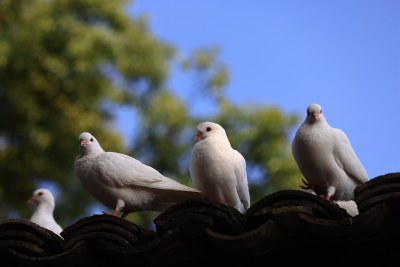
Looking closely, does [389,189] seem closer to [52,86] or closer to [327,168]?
[327,168]

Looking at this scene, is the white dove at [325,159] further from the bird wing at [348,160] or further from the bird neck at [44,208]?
the bird neck at [44,208]

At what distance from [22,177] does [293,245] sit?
49.7 ft

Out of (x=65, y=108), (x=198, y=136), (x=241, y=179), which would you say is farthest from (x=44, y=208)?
(x=65, y=108)

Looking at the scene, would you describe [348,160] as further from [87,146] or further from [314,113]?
[87,146]

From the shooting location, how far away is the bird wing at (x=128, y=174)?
671 centimetres

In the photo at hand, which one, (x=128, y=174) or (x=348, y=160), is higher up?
(x=128, y=174)

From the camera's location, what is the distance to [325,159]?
21.1ft

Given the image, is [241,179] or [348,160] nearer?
[348,160]

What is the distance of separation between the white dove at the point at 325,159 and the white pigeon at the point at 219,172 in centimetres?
45

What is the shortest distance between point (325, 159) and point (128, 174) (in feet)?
4.83

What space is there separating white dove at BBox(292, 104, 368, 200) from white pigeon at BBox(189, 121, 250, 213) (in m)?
0.45

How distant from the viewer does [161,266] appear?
17.0ft

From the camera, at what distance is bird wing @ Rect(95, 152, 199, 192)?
6.71m

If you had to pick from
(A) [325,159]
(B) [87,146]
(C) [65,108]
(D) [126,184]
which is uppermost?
(C) [65,108]
